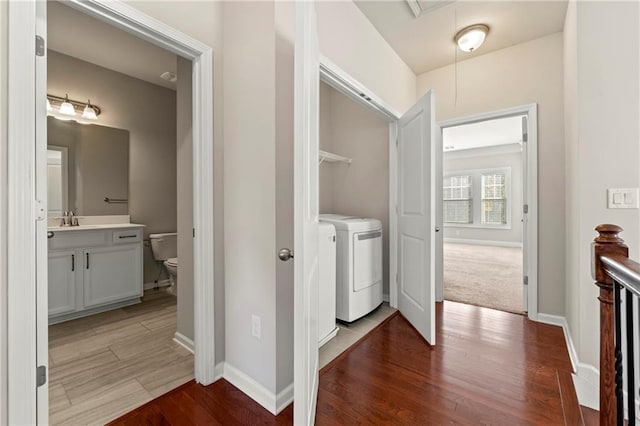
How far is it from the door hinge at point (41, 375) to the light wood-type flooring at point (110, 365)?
437mm

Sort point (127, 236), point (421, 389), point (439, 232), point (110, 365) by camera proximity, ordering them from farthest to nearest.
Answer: point (439, 232), point (127, 236), point (110, 365), point (421, 389)

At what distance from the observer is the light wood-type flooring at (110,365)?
59.1 inches

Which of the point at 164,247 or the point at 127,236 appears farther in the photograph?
the point at 164,247

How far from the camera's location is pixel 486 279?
4070mm

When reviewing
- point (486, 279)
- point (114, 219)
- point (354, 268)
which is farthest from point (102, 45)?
point (486, 279)

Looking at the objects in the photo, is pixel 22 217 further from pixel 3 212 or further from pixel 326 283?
pixel 326 283

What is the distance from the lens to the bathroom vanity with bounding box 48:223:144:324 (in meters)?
2.50

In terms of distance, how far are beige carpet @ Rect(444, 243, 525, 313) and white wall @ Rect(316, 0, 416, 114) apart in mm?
2345

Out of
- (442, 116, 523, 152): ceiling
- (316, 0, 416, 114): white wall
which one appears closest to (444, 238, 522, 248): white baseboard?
(442, 116, 523, 152): ceiling

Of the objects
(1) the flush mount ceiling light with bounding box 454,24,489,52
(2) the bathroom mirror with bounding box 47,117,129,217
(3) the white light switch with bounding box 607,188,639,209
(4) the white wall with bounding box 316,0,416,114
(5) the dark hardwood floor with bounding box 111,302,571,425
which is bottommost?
(5) the dark hardwood floor with bounding box 111,302,571,425

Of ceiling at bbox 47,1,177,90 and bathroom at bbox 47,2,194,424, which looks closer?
bathroom at bbox 47,2,194,424

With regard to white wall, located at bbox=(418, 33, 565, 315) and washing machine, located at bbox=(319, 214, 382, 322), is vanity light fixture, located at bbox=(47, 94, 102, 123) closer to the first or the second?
washing machine, located at bbox=(319, 214, 382, 322)

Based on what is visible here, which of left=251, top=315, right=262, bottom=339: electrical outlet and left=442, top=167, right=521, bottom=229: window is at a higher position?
left=442, top=167, right=521, bottom=229: window

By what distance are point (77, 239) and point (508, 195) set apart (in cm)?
869
